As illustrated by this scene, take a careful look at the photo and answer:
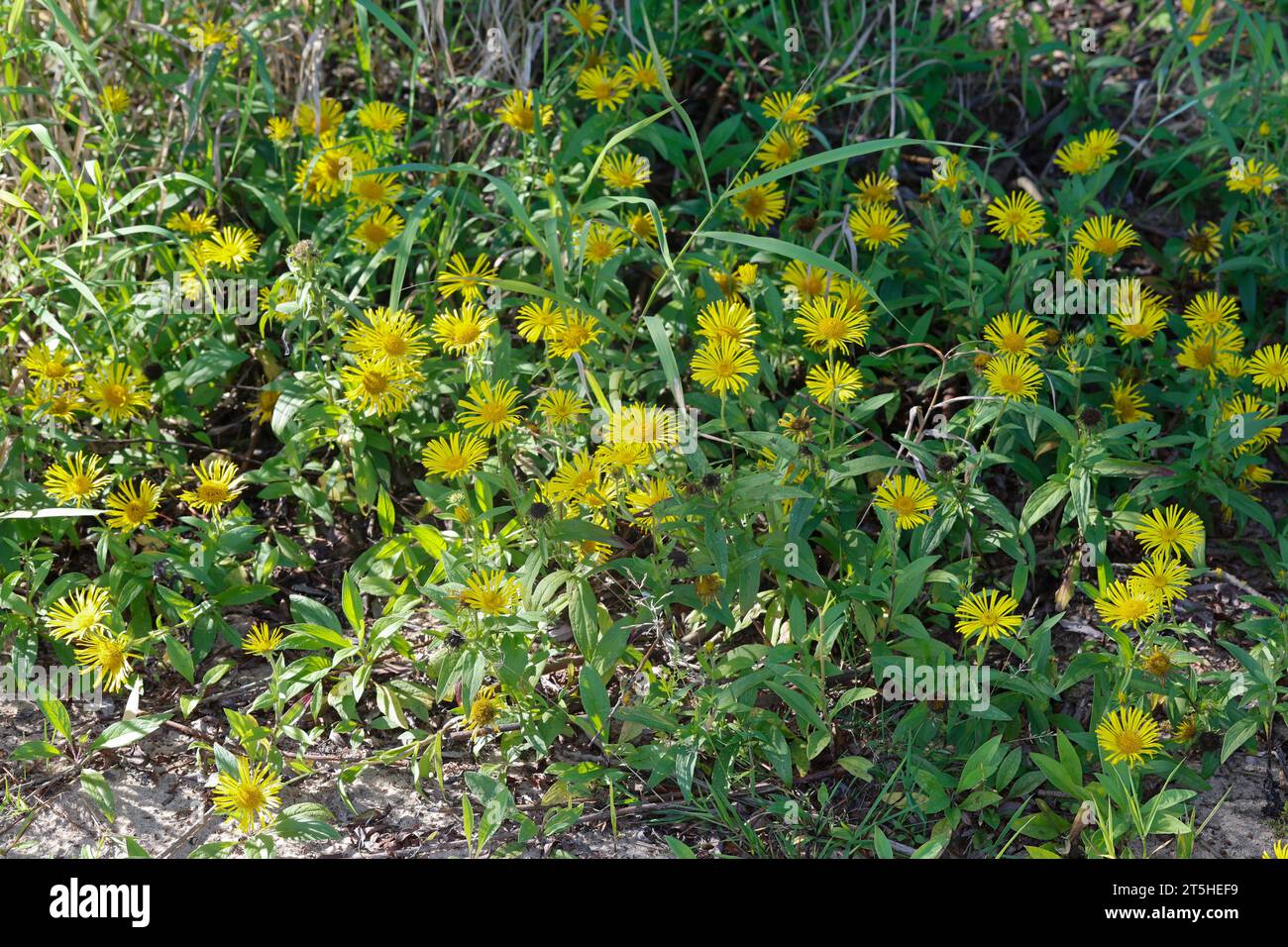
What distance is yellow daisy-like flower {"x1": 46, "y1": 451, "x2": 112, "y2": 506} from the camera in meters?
2.57

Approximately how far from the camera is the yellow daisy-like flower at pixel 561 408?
8.15 ft

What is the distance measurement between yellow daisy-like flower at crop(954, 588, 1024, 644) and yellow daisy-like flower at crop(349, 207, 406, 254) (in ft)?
5.03

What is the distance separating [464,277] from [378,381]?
29cm

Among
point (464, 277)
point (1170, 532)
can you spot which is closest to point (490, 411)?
point (464, 277)

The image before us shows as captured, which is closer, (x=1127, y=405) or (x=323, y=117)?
(x=1127, y=405)

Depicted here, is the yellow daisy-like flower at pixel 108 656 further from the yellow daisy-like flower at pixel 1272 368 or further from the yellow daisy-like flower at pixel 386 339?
the yellow daisy-like flower at pixel 1272 368

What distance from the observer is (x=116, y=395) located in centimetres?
269

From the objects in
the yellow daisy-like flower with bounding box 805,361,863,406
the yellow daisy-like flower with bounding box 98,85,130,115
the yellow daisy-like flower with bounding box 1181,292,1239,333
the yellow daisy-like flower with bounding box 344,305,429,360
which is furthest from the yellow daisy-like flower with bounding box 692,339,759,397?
the yellow daisy-like flower with bounding box 98,85,130,115

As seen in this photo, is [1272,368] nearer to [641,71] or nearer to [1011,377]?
[1011,377]

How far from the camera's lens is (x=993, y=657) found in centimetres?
251

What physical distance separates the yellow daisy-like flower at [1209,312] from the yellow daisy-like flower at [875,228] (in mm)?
670

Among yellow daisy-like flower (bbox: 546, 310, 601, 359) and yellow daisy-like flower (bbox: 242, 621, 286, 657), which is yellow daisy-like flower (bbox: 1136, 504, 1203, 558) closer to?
yellow daisy-like flower (bbox: 546, 310, 601, 359)

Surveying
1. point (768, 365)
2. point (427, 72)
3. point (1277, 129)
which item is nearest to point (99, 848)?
point (768, 365)

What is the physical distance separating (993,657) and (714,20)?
2.07 meters
